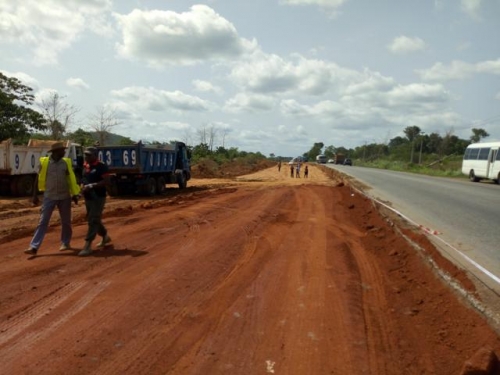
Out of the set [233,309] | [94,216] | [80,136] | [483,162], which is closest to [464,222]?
[233,309]

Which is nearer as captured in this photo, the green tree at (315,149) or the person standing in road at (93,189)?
the person standing in road at (93,189)

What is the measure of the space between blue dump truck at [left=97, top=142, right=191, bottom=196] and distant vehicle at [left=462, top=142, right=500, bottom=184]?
19.9 metres

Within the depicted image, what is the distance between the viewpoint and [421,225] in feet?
35.0

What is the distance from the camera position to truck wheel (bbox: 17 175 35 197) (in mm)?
19062

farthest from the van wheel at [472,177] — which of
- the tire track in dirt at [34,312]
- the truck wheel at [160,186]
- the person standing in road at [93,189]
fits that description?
the tire track in dirt at [34,312]

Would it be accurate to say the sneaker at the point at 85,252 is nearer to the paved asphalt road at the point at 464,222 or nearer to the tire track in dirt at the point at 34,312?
the tire track in dirt at the point at 34,312

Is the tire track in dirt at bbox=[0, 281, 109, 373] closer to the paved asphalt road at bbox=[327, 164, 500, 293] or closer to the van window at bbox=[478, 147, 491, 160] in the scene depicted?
the paved asphalt road at bbox=[327, 164, 500, 293]

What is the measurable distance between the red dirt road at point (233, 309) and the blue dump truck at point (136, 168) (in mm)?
9769

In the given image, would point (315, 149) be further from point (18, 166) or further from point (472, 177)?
point (18, 166)

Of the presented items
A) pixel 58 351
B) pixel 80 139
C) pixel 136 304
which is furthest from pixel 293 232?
pixel 80 139

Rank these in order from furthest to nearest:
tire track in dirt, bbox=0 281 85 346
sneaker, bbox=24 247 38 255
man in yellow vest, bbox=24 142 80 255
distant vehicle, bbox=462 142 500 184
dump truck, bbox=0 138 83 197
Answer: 1. distant vehicle, bbox=462 142 500 184
2. dump truck, bbox=0 138 83 197
3. man in yellow vest, bbox=24 142 80 255
4. sneaker, bbox=24 247 38 255
5. tire track in dirt, bbox=0 281 85 346

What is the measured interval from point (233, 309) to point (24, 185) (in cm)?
1711

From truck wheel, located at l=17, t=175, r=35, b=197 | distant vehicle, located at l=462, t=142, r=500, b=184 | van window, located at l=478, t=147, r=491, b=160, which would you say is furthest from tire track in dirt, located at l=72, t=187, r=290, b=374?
van window, located at l=478, t=147, r=491, b=160

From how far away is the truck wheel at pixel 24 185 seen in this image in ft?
62.5
